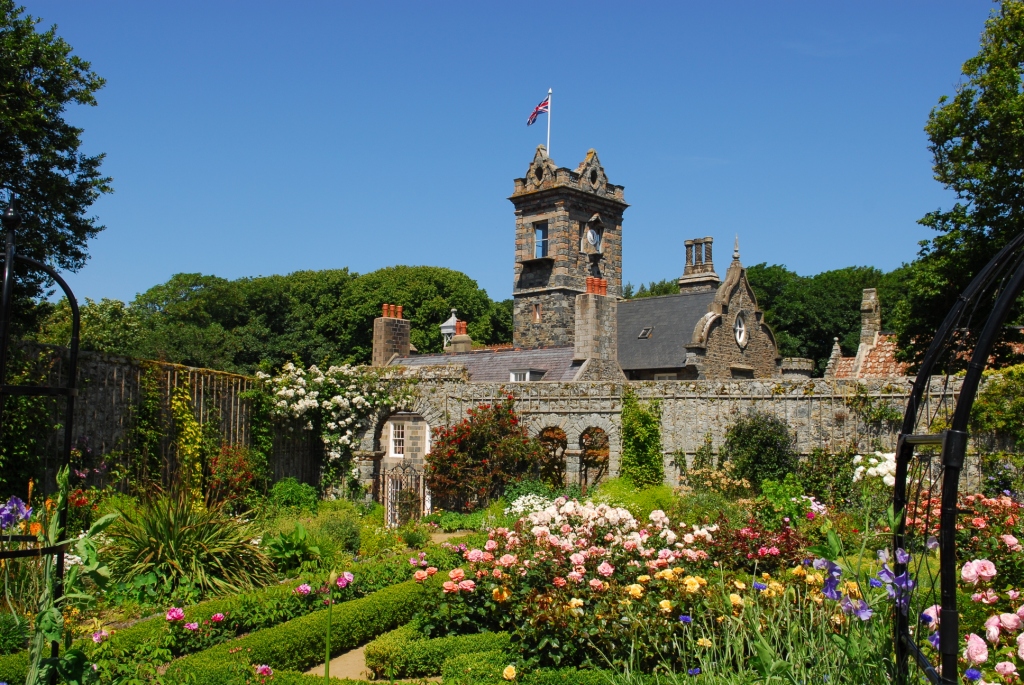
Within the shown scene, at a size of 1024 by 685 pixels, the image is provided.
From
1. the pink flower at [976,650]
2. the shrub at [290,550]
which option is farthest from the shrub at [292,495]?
the pink flower at [976,650]

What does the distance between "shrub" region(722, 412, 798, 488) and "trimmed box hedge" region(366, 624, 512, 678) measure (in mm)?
9213

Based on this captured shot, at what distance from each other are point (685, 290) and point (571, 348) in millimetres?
13775

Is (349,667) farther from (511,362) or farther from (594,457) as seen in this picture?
(511,362)

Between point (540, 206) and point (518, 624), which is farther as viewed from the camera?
point (540, 206)

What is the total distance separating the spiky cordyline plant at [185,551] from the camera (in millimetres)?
9344

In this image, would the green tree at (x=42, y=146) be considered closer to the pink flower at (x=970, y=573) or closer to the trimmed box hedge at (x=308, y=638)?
the trimmed box hedge at (x=308, y=638)

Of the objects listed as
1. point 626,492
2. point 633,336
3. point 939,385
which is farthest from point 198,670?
point 633,336

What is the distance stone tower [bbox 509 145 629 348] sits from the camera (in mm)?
32812

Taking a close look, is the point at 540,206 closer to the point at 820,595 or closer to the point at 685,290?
→ the point at 685,290

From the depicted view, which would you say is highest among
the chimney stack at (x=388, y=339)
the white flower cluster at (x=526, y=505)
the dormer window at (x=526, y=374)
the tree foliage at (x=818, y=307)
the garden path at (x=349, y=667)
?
the tree foliage at (x=818, y=307)

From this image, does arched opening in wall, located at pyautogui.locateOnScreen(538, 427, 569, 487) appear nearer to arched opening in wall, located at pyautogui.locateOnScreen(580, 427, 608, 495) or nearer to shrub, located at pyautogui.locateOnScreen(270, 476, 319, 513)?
arched opening in wall, located at pyautogui.locateOnScreen(580, 427, 608, 495)

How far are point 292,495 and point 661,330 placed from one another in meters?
17.0

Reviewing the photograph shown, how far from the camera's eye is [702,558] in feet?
26.1

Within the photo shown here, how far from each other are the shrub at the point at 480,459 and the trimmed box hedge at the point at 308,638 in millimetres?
7578
